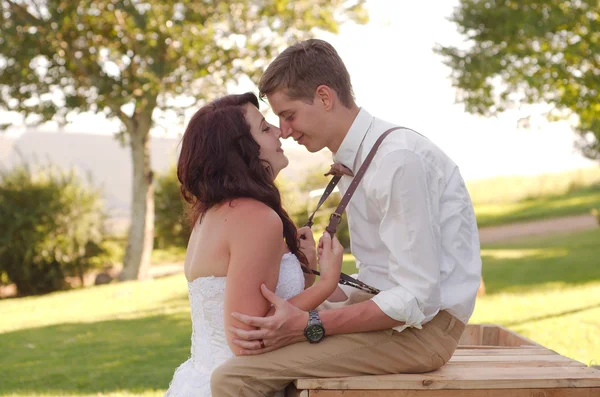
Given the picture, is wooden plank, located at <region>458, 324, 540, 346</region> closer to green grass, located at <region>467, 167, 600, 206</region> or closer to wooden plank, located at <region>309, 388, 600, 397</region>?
wooden plank, located at <region>309, 388, 600, 397</region>

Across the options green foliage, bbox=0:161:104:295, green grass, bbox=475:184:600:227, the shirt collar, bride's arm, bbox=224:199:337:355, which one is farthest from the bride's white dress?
green grass, bbox=475:184:600:227

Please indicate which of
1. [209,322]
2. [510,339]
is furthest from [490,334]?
[209,322]

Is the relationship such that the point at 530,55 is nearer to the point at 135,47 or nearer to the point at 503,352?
the point at 135,47

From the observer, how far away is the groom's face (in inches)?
138

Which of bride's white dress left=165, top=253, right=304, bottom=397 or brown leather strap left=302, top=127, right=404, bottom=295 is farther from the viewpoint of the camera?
bride's white dress left=165, top=253, right=304, bottom=397

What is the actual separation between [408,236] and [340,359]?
1.80 feet

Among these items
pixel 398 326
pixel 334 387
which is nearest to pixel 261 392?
pixel 334 387

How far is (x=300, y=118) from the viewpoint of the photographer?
11.5 feet

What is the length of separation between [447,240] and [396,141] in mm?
447

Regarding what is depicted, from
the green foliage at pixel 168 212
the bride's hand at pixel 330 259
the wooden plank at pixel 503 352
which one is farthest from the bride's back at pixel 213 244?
the green foliage at pixel 168 212

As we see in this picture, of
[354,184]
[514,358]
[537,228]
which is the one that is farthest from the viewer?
[537,228]

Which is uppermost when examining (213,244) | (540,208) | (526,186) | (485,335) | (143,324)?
(213,244)

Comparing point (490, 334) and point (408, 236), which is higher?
point (408, 236)

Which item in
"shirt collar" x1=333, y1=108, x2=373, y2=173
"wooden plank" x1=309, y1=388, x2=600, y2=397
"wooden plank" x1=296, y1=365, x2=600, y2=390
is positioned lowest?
"wooden plank" x1=309, y1=388, x2=600, y2=397
